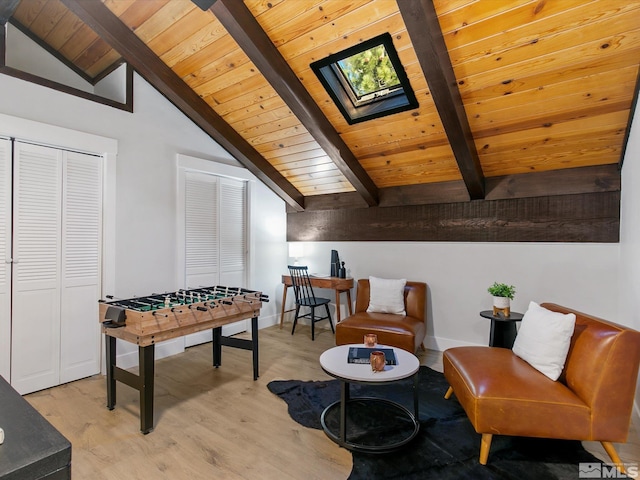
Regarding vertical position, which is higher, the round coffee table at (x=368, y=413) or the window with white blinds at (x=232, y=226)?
the window with white blinds at (x=232, y=226)

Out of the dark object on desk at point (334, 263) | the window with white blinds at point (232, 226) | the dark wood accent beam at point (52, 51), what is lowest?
the dark object on desk at point (334, 263)

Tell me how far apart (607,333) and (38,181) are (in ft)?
13.7

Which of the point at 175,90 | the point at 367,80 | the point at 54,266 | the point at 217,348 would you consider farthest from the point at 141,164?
the point at 367,80

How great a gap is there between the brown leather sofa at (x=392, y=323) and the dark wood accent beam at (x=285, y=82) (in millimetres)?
1351

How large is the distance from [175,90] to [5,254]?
6.69 feet

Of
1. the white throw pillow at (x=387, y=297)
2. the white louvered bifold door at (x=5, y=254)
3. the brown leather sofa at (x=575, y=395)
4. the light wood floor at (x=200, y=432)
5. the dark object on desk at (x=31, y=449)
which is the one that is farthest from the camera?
the white throw pillow at (x=387, y=297)

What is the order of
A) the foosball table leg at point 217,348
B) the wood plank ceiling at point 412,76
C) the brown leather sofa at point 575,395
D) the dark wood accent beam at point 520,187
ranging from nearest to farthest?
the brown leather sofa at point 575,395, the wood plank ceiling at point 412,76, the dark wood accent beam at point 520,187, the foosball table leg at point 217,348

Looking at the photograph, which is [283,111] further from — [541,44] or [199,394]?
[199,394]

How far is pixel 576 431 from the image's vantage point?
6.00 ft

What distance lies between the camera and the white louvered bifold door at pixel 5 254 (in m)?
2.69

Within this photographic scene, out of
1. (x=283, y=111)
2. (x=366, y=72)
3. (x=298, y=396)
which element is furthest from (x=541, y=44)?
(x=298, y=396)

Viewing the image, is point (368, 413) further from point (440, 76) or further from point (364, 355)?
point (440, 76)

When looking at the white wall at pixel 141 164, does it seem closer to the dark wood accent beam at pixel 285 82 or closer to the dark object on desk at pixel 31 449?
the dark wood accent beam at pixel 285 82

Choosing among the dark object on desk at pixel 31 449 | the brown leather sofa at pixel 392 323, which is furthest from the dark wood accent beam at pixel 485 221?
the dark object on desk at pixel 31 449
